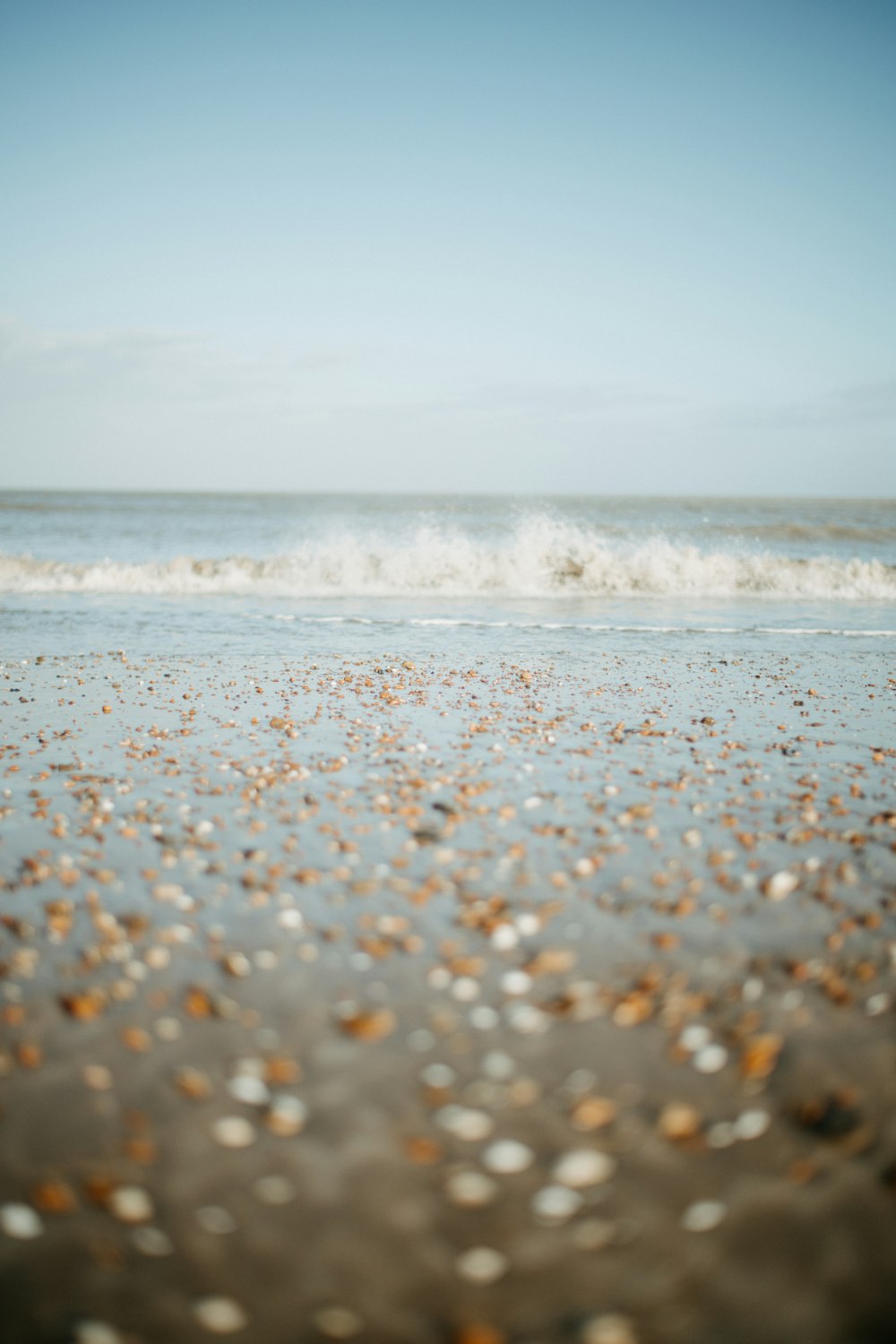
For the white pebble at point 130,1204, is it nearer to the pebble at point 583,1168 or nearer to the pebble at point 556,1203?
the pebble at point 556,1203

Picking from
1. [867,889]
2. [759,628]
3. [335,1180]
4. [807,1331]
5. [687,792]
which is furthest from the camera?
[759,628]

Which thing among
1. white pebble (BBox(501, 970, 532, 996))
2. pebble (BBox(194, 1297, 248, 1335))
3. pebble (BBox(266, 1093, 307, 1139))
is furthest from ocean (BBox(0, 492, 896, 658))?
pebble (BBox(194, 1297, 248, 1335))

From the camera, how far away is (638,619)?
18.4 meters

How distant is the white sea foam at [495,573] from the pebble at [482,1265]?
2076 cm

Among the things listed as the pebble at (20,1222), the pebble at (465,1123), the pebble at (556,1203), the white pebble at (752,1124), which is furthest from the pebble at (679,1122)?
the pebble at (20,1222)

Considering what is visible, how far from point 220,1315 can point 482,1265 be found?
891 millimetres

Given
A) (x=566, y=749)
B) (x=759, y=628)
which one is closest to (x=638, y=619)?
(x=759, y=628)

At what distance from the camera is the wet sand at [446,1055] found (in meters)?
2.64

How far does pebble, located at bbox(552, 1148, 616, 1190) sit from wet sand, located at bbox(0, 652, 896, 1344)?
0.04 ft

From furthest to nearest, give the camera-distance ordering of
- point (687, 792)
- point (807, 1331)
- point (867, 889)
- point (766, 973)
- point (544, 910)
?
1. point (687, 792)
2. point (867, 889)
3. point (544, 910)
4. point (766, 973)
5. point (807, 1331)

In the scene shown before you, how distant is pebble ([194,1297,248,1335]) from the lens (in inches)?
98.3

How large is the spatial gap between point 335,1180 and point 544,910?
226cm

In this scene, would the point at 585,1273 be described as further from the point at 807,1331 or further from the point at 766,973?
the point at 766,973

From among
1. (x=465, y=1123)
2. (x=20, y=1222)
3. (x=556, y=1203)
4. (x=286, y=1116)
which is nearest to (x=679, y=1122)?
(x=556, y=1203)
